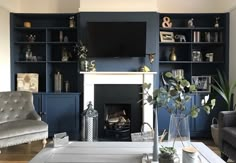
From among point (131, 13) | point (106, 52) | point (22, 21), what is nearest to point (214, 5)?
point (131, 13)

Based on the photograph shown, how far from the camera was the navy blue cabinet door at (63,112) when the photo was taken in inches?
199

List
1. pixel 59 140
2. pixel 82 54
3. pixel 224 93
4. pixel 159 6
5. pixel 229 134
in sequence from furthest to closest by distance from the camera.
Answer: pixel 159 6, pixel 82 54, pixel 224 93, pixel 229 134, pixel 59 140

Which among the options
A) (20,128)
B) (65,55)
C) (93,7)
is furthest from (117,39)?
(20,128)

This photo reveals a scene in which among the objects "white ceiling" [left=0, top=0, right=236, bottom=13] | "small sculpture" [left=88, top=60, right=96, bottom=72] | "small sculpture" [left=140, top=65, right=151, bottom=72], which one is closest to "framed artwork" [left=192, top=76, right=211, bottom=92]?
"small sculpture" [left=140, top=65, right=151, bottom=72]

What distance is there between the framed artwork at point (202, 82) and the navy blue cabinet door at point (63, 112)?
224cm

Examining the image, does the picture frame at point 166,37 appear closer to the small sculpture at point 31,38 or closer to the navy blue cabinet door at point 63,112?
the navy blue cabinet door at point 63,112

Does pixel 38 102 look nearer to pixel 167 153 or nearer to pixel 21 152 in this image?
pixel 21 152

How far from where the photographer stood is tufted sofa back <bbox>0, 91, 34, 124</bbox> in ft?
14.5

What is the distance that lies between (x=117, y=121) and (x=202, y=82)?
5.78 ft

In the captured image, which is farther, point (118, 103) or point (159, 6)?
point (159, 6)

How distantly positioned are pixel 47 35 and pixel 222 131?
347 cm

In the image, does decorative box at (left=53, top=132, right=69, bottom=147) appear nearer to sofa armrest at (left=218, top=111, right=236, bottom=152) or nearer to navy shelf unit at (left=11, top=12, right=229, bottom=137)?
sofa armrest at (left=218, top=111, right=236, bottom=152)

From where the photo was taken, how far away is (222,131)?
3.76 metres

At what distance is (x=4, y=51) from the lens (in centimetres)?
500
